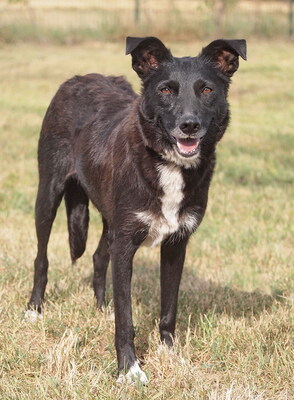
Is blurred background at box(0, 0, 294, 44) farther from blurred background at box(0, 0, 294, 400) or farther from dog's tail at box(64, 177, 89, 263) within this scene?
dog's tail at box(64, 177, 89, 263)

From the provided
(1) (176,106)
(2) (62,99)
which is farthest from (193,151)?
(2) (62,99)

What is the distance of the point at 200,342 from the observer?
4398mm

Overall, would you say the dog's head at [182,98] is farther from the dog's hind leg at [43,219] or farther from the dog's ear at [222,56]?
the dog's hind leg at [43,219]

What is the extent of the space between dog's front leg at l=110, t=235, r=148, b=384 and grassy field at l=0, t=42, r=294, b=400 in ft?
0.37

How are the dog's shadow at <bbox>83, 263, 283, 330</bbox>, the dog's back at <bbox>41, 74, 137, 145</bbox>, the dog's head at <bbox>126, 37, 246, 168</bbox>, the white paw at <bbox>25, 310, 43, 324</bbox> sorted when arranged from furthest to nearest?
the dog's back at <bbox>41, 74, 137, 145</bbox>
the dog's shadow at <bbox>83, 263, 283, 330</bbox>
the white paw at <bbox>25, 310, 43, 324</bbox>
the dog's head at <bbox>126, 37, 246, 168</bbox>

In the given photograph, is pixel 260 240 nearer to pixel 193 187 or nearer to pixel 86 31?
pixel 193 187

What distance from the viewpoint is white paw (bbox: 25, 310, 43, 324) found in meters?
4.74

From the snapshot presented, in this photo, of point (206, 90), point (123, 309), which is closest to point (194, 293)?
point (123, 309)

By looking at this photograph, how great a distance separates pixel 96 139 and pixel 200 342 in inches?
59.4

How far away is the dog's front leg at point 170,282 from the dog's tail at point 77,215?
125 cm

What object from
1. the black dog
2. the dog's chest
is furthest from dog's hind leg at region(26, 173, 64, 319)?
the dog's chest

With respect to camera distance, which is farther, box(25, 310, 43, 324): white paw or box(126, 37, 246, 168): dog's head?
box(25, 310, 43, 324): white paw

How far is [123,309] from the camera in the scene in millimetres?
4129

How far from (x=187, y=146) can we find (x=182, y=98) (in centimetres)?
27
